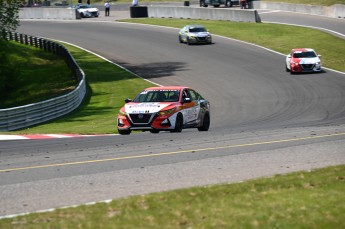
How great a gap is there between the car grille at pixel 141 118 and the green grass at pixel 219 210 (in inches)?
411

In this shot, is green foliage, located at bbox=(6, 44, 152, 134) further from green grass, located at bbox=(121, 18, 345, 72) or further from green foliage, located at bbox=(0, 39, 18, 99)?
green grass, located at bbox=(121, 18, 345, 72)

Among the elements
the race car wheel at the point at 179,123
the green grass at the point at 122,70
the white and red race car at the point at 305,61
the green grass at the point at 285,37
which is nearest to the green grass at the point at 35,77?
the green grass at the point at 122,70

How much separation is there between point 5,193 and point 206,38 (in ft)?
155

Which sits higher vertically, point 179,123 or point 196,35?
point 179,123

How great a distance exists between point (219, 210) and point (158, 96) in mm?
13481

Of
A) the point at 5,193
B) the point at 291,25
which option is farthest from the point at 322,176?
the point at 291,25

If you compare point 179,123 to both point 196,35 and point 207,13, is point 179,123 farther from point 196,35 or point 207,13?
point 207,13

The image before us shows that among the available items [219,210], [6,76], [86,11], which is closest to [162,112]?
[219,210]

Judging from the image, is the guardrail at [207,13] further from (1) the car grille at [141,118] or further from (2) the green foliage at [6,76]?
(1) the car grille at [141,118]

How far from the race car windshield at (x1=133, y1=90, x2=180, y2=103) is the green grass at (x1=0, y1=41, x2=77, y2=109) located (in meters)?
16.9

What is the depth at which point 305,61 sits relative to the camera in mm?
44031

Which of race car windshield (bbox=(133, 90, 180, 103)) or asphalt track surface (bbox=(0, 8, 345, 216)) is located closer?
asphalt track surface (bbox=(0, 8, 345, 216))

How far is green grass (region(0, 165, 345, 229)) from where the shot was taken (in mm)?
9211

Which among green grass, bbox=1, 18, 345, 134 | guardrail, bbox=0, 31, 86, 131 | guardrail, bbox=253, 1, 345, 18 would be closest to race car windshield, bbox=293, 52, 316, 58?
green grass, bbox=1, 18, 345, 134
